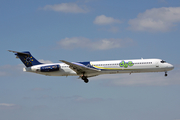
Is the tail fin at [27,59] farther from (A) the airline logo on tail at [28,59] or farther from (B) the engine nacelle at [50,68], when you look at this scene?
(B) the engine nacelle at [50,68]

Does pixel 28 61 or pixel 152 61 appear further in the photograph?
pixel 28 61

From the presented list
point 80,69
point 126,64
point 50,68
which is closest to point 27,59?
point 50,68

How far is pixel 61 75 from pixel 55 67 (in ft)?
6.94

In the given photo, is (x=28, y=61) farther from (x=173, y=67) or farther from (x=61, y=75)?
(x=173, y=67)

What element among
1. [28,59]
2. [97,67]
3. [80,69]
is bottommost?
[80,69]

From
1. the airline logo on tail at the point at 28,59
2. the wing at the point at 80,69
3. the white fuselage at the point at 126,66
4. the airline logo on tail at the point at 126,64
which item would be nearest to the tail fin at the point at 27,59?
the airline logo on tail at the point at 28,59

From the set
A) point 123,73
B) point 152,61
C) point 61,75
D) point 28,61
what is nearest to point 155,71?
point 152,61

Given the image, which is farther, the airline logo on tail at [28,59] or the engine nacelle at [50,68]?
the airline logo on tail at [28,59]

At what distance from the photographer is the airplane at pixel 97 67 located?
49.0 m

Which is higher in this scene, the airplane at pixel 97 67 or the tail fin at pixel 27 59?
the tail fin at pixel 27 59

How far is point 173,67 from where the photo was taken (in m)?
51.0

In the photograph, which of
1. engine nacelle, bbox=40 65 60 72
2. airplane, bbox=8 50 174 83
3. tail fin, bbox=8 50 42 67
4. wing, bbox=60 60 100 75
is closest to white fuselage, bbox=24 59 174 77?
airplane, bbox=8 50 174 83

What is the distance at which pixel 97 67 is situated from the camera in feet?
164

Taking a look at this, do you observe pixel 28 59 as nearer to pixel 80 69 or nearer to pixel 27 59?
pixel 27 59
